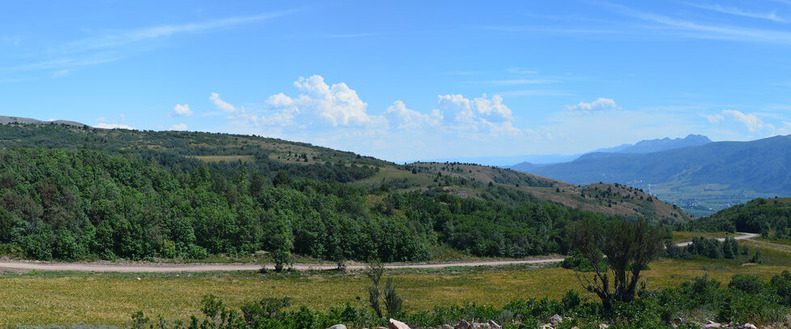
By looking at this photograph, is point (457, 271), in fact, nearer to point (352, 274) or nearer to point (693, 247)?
point (352, 274)

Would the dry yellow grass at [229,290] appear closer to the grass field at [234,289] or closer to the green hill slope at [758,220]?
the grass field at [234,289]

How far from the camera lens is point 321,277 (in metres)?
59.1

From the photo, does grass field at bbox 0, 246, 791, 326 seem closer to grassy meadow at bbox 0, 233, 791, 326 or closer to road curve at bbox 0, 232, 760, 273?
grassy meadow at bbox 0, 233, 791, 326

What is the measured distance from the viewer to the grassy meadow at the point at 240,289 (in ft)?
94.5

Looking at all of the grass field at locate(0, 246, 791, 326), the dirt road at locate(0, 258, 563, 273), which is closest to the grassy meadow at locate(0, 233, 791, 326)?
the grass field at locate(0, 246, 791, 326)

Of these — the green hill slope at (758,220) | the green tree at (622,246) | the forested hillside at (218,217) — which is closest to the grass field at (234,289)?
the forested hillside at (218,217)

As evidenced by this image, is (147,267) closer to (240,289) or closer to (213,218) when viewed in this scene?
(213,218)

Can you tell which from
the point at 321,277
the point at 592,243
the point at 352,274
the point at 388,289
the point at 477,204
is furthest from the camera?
the point at 477,204

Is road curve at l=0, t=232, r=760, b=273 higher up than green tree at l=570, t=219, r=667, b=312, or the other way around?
green tree at l=570, t=219, r=667, b=312

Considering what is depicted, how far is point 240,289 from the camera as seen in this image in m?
44.8

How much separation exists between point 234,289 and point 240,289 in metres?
0.59

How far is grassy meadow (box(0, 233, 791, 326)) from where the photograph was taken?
28.8m

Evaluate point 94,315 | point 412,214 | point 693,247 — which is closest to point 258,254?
point 412,214

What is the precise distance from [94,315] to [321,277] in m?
32.8
